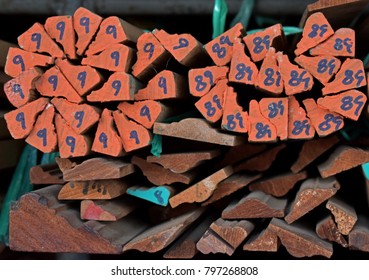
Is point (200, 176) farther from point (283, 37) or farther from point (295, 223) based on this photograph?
point (283, 37)

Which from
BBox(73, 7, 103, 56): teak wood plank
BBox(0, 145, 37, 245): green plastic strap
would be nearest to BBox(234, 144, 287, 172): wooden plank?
BBox(73, 7, 103, 56): teak wood plank

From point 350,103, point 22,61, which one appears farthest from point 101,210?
point 350,103

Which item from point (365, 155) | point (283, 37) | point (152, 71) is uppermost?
point (283, 37)

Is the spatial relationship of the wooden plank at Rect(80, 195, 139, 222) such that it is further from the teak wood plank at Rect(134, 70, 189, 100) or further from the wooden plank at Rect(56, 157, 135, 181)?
the teak wood plank at Rect(134, 70, 189, 100)

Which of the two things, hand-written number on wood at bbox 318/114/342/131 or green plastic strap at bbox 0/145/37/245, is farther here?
green plastic strap at bbox 0/145/37/245

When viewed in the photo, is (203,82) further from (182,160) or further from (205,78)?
(182,160)

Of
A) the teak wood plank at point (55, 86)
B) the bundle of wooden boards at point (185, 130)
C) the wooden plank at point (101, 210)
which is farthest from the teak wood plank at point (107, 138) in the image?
the wooden plank at point (101, 210)

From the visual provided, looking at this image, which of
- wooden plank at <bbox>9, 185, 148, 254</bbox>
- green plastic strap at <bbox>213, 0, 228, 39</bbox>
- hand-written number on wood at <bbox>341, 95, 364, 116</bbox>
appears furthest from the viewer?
green plastic strap at <bbox>213, 0, 228, 39</bbox>

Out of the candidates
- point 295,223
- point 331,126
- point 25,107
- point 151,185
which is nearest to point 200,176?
point 151,185

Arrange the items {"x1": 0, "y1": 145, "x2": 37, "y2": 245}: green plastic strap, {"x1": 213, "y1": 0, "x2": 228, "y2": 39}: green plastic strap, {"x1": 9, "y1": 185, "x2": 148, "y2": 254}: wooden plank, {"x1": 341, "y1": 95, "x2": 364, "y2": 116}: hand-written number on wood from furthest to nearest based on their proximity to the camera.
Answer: {"x1": 0, "y1": 145, "x2": 37, "y2": 245}: green plastic strap → {"x1": 213, "y1": 0, "x2": 228, "y2": 39}: green plastic strap → {"x1": 9, "y1": 185, "x2": 148, "y2": 254}: wooden plank → {"x1": 341, "y1": 95, "x2": 364, "y2": 116}: hand-written number on wood
